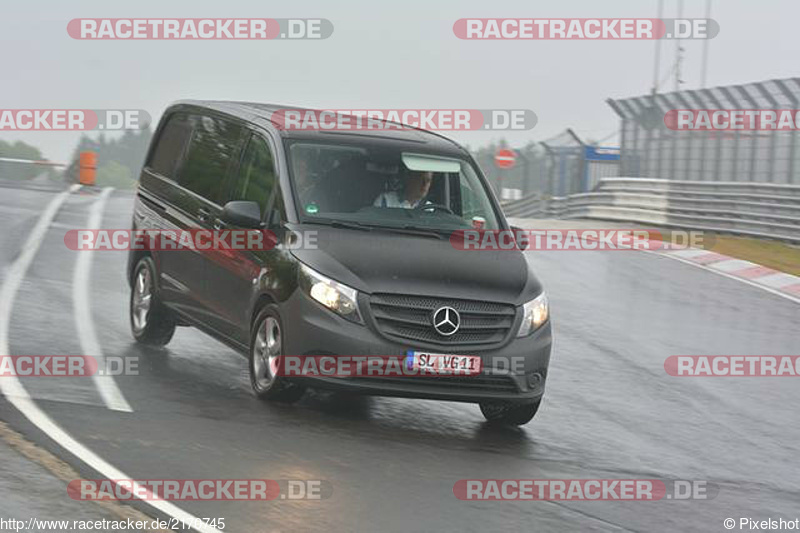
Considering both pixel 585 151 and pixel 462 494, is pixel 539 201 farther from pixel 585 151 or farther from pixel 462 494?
pixel 462 494

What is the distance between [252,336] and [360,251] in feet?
3.35

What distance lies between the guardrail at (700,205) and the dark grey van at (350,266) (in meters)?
16.7

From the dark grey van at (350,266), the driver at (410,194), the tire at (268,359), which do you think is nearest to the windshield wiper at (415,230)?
the dark grey van at (350,266)

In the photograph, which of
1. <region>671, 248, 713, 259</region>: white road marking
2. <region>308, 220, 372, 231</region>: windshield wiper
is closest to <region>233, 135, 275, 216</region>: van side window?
<region>308, 220, 372, 231</region>: windshield wiper

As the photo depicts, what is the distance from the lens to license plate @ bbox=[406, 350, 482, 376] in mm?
9047

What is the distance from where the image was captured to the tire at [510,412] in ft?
31.9

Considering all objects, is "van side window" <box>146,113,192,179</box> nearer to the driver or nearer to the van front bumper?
the driver

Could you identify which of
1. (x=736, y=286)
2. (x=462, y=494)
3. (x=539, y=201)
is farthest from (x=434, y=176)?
(x=539, y=201)

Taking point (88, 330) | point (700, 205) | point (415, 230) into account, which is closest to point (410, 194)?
point (415, 230)

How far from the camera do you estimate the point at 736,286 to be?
20.3m

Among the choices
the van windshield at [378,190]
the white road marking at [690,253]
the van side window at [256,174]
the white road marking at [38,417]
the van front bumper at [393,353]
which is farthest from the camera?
the white road marking at [690,253]

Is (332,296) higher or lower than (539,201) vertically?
higher

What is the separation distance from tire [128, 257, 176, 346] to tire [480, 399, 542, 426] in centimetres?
288

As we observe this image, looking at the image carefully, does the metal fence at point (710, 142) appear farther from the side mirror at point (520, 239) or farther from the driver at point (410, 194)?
the driver at point (410, 194)
